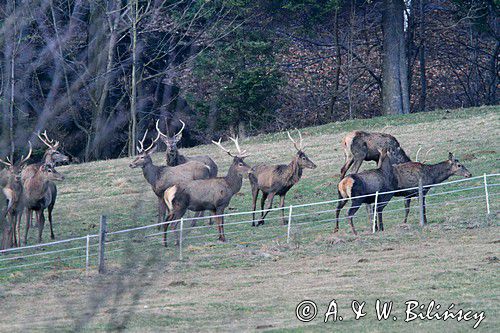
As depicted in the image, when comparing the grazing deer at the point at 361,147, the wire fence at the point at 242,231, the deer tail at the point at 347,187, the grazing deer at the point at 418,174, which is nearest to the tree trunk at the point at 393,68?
the grazing deer at the point at 361,147

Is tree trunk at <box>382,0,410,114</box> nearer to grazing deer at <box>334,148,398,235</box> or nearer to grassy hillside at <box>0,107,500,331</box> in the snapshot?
grassy hillside at <box>0,107,500,331</box>

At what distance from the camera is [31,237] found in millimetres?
22234

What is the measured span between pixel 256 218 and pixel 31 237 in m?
4.86

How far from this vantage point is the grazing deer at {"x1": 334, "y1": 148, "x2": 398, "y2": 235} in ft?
64.8

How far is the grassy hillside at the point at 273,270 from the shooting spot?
12250 mm

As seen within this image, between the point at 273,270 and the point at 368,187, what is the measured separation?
3.94 meters

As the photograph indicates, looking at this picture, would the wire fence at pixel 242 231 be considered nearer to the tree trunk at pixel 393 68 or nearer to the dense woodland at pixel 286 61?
the dense woodland at pixel 286 61

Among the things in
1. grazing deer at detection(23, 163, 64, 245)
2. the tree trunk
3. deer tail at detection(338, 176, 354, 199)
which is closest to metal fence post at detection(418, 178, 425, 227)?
deer tail at detection(338, 176, 354, 199)

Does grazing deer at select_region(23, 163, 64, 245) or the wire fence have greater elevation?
grazing deer at select_region(23, 163, 64, 245)

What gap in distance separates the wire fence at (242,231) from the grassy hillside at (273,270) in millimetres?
63

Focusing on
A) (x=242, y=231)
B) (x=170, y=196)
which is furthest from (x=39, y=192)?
(x=242, y=231)

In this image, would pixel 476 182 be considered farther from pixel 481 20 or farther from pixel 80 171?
pixel 481 20

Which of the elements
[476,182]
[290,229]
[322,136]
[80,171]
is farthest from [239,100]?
[290,229]

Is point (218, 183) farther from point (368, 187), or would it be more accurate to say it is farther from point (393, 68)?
point (393, 68)
